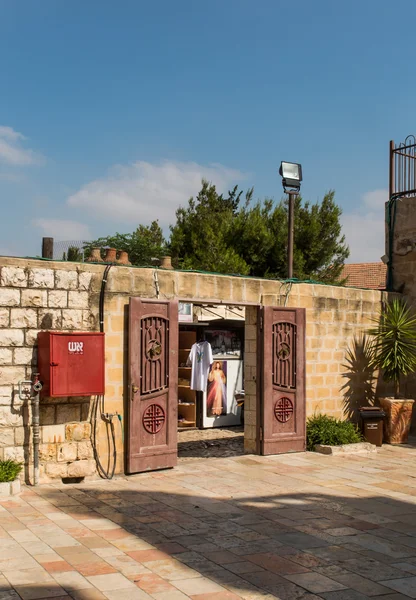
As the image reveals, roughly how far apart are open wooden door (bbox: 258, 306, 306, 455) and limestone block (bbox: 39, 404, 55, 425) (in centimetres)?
309

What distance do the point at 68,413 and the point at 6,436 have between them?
30.1 inches

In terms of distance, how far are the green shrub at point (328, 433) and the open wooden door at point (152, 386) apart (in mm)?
2494

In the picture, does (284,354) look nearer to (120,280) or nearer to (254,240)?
(120,280)

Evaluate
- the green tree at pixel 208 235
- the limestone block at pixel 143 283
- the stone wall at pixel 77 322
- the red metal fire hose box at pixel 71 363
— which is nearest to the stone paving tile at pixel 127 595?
the red metal fire hose box at pixel 71 363

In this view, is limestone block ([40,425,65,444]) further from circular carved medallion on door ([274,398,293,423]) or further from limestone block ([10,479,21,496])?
circular carved medallion on door ([274,398,293,423])

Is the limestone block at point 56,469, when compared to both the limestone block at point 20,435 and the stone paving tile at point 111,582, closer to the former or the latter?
the limestone block at point 20,435

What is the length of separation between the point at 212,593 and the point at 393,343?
7233mm

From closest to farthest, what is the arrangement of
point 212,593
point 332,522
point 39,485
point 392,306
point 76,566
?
point 212,593 < point 76,566 < point 332,522 < point 39,485 < point 392,306

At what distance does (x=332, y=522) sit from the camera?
639 centimetres

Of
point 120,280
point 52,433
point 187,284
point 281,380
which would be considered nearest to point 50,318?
point 120,280

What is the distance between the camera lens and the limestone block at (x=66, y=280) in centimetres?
792

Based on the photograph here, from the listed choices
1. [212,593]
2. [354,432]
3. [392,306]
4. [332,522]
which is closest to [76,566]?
[212,593]

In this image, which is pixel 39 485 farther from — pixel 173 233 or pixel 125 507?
pixel 173 233

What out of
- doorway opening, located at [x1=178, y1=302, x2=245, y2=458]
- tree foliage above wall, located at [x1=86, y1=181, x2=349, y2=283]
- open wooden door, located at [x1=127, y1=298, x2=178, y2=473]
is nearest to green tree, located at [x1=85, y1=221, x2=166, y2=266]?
tree foliage above wall, located at [x1=86, y1=181, x2=349, y2=283]
